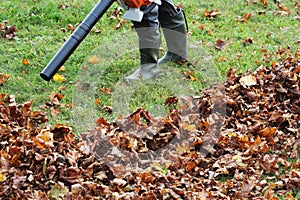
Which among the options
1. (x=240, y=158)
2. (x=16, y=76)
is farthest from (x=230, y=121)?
(x=16, y=76)

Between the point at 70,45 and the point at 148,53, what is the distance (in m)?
1.44

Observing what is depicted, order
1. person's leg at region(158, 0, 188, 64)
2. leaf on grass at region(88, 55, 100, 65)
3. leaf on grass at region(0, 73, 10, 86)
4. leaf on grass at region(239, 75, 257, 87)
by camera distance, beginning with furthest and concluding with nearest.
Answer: leaf on grass at region(88, 55, 100, 65) < person's leg at region(158, 0, 188, 64) < leaf on grass at region(0, 73, 10, 86) < leaf on grass at region(239, 75, 257, 87)

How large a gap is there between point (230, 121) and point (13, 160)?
5.50 feet

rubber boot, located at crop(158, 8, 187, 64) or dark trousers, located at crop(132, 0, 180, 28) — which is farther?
rubber boot, located at crop(158, 8, 187, 64)

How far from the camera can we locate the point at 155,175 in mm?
3225

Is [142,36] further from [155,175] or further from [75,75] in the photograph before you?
[155,175]

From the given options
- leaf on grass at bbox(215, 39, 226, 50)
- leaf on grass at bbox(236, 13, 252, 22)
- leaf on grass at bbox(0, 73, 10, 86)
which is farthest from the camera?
leaf on grass at bbox(236, 13, 252, 22)

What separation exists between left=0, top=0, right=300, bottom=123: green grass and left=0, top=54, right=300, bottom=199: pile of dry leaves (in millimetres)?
428

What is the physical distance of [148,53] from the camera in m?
4.46

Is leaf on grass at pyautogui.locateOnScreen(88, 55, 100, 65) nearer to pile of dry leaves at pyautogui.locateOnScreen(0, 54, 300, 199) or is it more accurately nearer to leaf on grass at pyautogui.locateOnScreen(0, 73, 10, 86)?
leaf on grass at pyautogui.locateOnScreen(0, 73, 10, 86)

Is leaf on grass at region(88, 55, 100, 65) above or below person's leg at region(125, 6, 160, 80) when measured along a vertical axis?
below

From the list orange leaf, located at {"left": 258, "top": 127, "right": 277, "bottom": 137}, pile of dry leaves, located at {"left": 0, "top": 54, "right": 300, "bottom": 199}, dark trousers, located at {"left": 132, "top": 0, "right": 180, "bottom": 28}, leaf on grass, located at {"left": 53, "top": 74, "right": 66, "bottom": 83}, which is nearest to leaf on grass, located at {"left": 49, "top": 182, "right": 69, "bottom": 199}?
pile of dry leaves, located at {"left": 0, "top": 54, "right": 300, "bottom": 199}

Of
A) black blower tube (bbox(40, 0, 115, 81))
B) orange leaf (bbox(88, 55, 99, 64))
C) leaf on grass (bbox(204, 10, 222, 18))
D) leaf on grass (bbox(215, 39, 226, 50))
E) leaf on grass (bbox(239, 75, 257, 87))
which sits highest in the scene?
black blower tube (bbox(40, 0, 115, 81))

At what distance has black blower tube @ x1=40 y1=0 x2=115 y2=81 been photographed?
3049 mm
